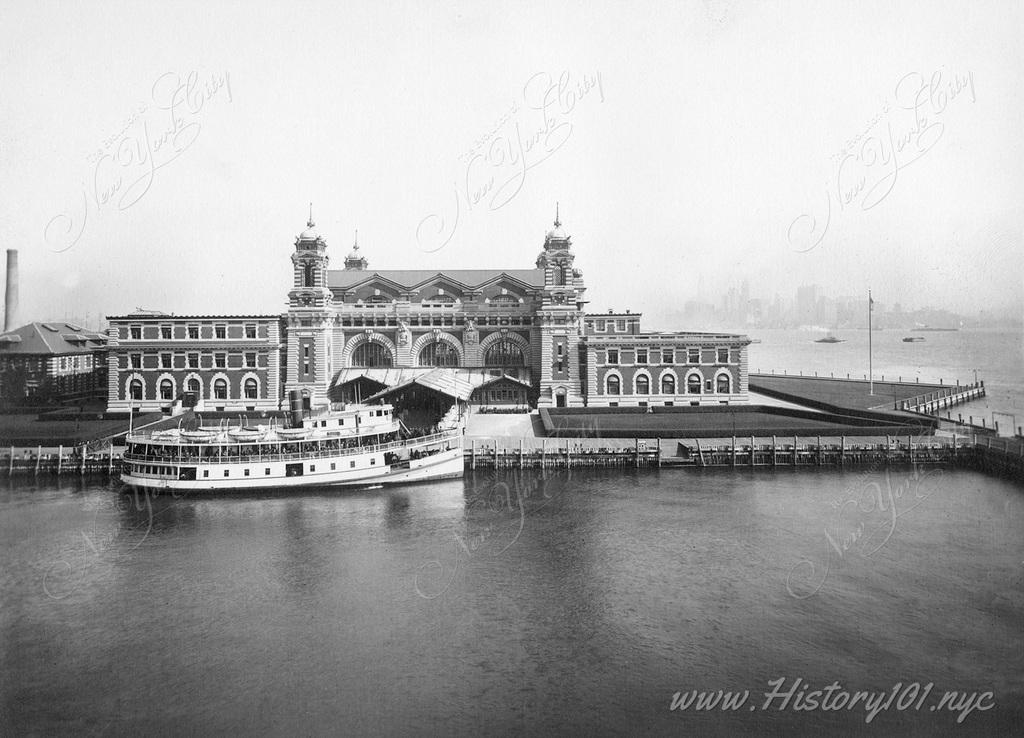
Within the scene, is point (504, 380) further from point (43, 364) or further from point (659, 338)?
point (43, 364)

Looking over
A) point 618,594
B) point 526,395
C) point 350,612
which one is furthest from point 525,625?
point 526,395

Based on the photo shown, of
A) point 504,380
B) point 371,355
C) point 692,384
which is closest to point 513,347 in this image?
point 504,380

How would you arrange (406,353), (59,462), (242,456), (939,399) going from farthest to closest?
(939,399) < (406,353) < (59,462) < (242,456)

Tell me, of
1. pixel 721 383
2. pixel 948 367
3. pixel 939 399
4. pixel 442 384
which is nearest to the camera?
pixel 442 384

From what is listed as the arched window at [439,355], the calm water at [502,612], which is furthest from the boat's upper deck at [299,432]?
the arched window at [439,355]

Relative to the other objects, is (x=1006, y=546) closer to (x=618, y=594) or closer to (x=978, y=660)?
(x=978, y=660)

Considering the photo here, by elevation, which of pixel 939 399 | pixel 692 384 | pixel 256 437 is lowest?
pixel 256 437

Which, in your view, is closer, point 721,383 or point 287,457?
point 287,457
